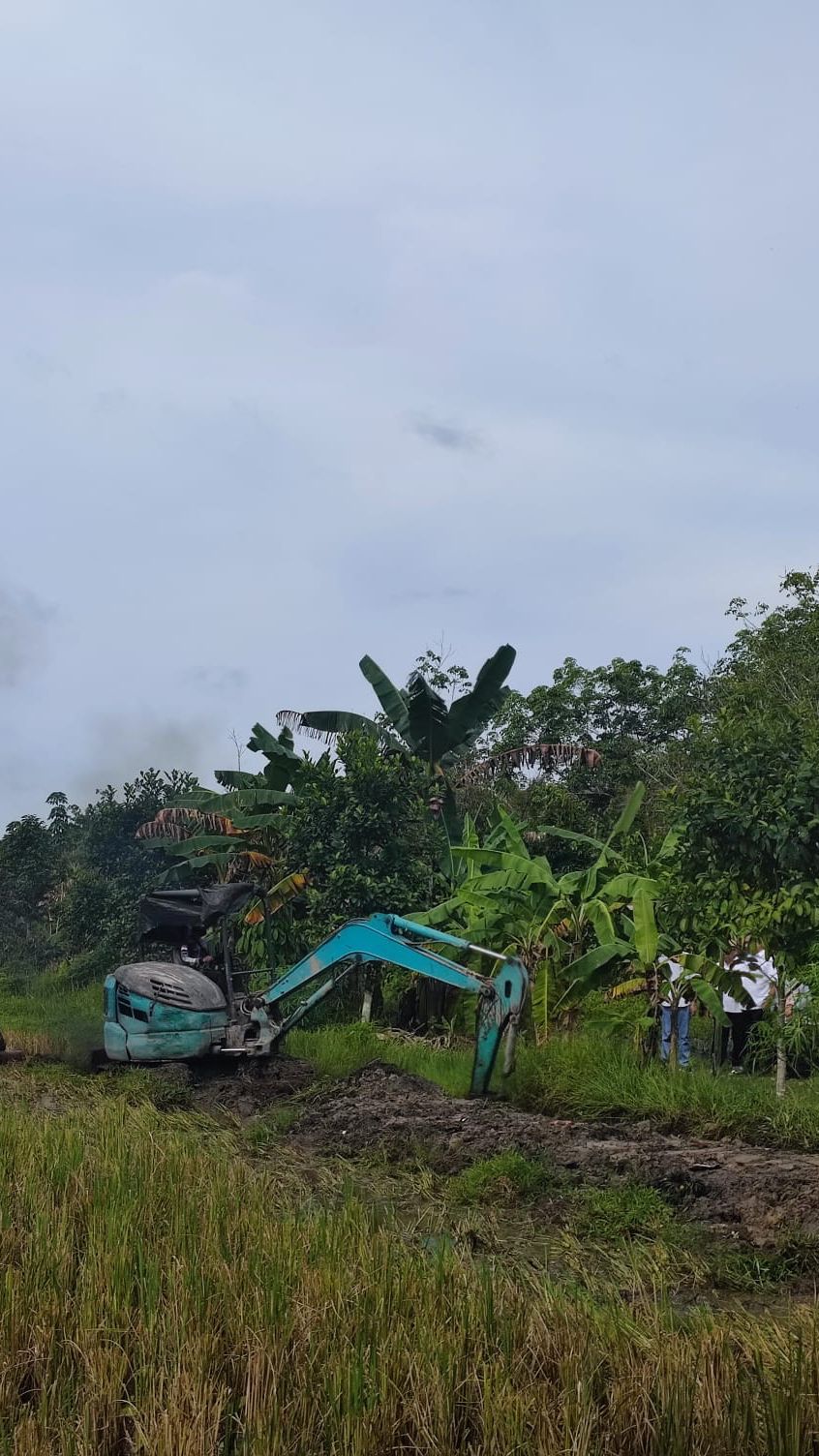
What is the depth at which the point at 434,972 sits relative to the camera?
38.0 ft

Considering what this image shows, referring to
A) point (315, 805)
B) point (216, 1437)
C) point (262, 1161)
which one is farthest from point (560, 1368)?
point (315, 805)

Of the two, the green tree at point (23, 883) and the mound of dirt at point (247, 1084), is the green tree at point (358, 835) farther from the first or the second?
the green tree at point (23, 883)

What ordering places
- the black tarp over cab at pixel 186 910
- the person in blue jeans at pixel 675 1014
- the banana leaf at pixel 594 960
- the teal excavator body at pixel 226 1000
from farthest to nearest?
1. the banana leaf at pixel 594 960
2. the black tarp over cab at pixel 186 910
3. the person in blue jeans at pixel 675 1014
4. the teal excavator body at pixel 226 1000

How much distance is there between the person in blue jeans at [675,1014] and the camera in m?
12.4

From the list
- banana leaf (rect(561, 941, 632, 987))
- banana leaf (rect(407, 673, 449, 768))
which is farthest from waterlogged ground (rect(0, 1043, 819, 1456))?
banana leaf (rect(407, 673, 449, 768))

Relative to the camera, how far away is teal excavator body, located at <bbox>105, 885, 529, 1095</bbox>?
1182 centimetres

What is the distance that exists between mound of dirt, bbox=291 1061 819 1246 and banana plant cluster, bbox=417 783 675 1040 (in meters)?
2.45

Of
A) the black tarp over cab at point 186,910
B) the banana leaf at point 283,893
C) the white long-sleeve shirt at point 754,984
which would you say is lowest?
the white long-sleeve shirt at point 754,984

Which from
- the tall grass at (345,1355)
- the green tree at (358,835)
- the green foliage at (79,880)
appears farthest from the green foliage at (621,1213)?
the green foliage at (79,880)

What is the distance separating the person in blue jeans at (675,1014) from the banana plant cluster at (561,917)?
0.27 m

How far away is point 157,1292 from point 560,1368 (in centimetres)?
162

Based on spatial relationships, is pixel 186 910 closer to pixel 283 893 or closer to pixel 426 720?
pixel 283 893

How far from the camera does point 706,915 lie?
36.2 ft

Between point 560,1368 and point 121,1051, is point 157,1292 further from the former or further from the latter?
point 121,1051
